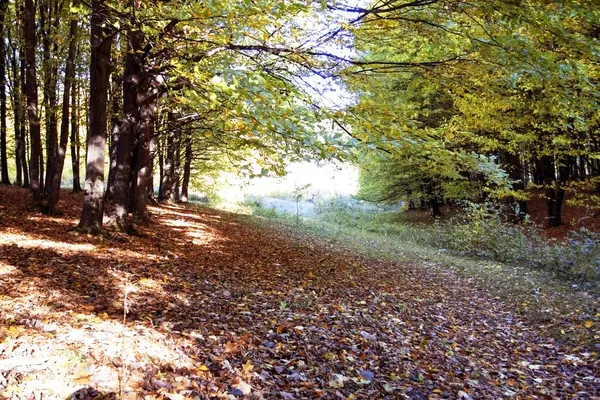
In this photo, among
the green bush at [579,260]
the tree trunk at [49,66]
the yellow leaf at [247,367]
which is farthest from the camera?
the tree trunk at [49,66]

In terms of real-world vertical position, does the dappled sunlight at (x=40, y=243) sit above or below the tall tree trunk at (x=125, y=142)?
below

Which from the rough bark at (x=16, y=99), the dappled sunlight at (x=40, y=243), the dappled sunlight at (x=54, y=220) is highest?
the rough bark at (x=16, y=99)

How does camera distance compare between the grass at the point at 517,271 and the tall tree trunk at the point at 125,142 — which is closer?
the grass at the point at 517,271

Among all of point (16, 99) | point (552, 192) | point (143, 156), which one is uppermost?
point (16, 99)

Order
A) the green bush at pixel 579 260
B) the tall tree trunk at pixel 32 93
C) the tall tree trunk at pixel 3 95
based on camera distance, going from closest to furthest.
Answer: the green bush at pixel 579 260, the tall tree trunk at pixel 32 93, the tall tree trunk at pixel 3 95

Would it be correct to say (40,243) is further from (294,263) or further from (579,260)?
(579,260)

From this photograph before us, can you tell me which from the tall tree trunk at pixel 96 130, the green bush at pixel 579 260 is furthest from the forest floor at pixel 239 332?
the green bush at pixel 579 260

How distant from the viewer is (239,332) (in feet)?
14.0

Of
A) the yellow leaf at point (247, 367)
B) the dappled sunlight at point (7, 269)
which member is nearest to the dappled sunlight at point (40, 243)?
the dappled sunlight at point (7, 269)

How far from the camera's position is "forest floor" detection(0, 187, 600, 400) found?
121 inches

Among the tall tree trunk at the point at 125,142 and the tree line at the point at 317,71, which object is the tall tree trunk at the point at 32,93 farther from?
the tall tree trunk at the point at 125,142

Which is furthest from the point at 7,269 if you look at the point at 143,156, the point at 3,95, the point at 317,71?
the point at 3,95

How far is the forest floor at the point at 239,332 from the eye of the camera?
10.1 ft

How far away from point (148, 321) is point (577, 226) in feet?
53.1
